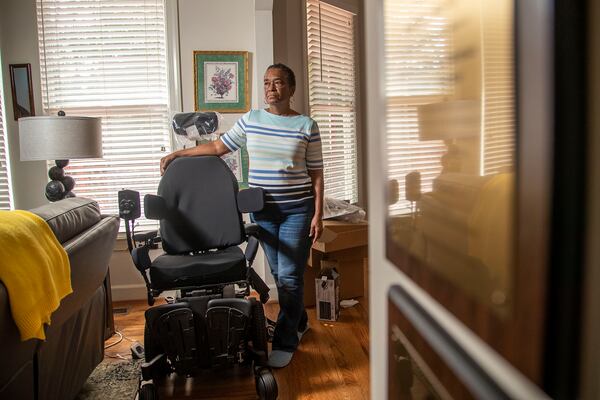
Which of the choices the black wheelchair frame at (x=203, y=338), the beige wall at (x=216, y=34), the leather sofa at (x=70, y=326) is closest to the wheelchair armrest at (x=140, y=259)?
the leather sofa at (x=70, y=326)

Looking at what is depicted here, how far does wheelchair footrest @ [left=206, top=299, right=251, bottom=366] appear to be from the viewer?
6.68 ft

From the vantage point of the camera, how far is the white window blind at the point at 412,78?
40 cm

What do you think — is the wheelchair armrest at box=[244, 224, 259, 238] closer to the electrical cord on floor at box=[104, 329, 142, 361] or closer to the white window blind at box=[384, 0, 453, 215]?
the electrical cord on floor at box=[104, 329, 142, 361]

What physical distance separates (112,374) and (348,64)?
116 inches

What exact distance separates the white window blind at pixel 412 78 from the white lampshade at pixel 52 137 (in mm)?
2588

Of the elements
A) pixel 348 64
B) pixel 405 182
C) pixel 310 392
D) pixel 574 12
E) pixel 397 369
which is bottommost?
pixel 310 392

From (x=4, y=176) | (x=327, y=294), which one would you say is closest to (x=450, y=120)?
(x=327, y=294)

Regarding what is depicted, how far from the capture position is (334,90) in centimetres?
383

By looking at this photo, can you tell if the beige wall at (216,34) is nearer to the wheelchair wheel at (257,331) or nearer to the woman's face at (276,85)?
the woman's face at (276,85)

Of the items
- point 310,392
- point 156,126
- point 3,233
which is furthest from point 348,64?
point 3,233

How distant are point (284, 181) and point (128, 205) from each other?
0.74m

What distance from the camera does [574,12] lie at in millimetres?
240

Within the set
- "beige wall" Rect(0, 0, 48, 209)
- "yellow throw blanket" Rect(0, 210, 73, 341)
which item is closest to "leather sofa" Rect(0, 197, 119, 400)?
"yellow throw blanket" Rect(0, 210, 73, 341)

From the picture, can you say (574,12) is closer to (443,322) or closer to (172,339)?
(443,322)
